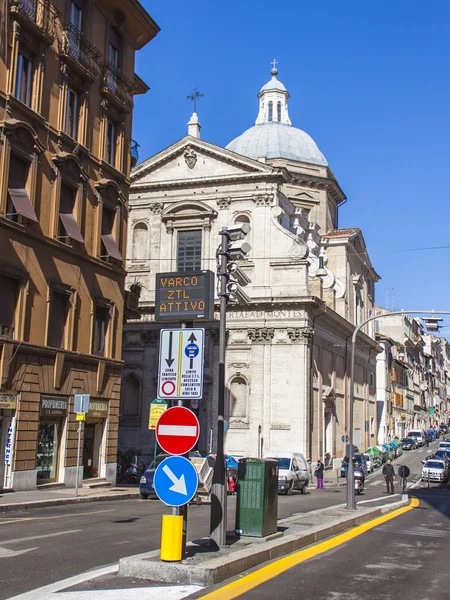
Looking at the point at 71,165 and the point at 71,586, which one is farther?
the point at 71,165

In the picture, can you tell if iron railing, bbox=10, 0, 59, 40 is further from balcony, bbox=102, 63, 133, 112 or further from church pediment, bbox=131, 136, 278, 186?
church pediment, bbox=131, 136, 278, 186

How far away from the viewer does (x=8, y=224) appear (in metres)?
22.9

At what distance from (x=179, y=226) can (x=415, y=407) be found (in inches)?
2823

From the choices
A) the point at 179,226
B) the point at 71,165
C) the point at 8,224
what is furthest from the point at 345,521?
the point at 179,226

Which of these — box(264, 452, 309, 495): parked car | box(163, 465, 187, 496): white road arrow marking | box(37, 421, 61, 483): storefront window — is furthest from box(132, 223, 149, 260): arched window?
→ box(163, 465, 187, 496): white road arrow marking

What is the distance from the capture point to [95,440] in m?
28.8

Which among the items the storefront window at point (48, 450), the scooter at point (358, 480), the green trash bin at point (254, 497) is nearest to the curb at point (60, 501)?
the storefront window at point (48, 450)

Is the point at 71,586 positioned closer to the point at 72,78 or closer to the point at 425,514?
the point at 425,514

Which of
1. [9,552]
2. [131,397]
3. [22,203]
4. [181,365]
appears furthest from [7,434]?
[131,397]

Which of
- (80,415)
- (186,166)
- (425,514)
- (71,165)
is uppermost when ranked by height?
(186,166)

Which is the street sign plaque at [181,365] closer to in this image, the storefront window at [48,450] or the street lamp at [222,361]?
the street lamp at [222,361]

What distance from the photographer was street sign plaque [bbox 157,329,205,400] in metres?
10.3

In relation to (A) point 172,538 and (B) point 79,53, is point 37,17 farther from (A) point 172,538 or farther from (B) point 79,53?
(A) point 172,538

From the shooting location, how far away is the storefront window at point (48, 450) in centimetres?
2477
